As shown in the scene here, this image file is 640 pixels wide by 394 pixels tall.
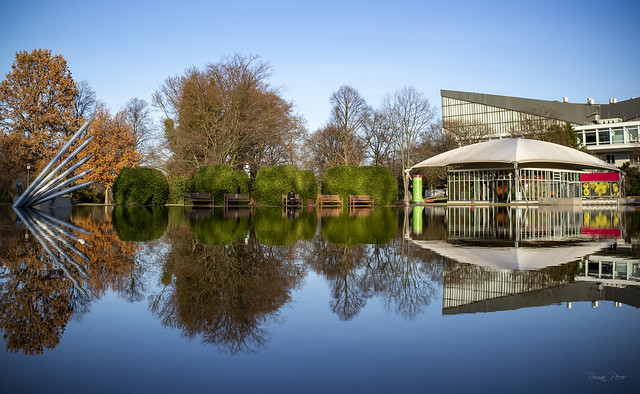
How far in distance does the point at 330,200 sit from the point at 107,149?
65.9ft

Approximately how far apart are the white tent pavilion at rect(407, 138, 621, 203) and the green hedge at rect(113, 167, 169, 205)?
2016 cm

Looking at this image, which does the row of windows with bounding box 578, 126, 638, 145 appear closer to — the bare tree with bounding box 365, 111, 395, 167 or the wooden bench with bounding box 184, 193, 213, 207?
the bare tree with bounding box 365, 111, 395, 167

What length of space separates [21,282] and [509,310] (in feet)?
16.5

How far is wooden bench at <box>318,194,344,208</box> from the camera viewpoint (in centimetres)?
3544

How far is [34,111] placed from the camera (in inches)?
1555

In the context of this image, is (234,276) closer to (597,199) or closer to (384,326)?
(384,326)

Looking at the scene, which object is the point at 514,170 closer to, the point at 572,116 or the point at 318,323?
the point at 318,323

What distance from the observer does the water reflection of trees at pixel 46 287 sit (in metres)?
3.83

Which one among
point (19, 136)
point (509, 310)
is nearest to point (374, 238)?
point (509, 310)

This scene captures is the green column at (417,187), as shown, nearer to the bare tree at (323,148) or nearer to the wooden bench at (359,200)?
the wooden bench at (359,200)

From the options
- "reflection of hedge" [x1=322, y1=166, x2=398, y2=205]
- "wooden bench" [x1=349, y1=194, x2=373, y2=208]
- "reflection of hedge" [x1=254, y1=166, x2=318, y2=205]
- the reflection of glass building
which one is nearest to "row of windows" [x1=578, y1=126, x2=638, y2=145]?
the reflection of glass building

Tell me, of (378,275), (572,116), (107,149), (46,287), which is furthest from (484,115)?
(46,287)

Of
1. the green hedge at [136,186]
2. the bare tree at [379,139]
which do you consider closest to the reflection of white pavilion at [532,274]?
the green hedge at [136,186]

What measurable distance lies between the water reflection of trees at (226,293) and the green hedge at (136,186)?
31.6 m
